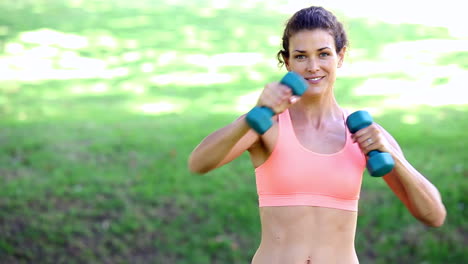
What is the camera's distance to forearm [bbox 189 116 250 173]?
2607mm

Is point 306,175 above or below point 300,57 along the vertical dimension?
below

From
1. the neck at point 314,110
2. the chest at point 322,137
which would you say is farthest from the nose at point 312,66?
the chest at point 322,137

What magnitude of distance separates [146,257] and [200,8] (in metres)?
6.72

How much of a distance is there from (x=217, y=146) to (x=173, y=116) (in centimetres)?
523

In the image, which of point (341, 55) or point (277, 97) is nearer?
point (277, 97)

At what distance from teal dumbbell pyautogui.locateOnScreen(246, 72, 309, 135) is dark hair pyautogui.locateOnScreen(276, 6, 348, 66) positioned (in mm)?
330

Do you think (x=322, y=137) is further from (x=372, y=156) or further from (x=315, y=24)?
(x=315, y=24)

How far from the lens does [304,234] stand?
2.77 metres

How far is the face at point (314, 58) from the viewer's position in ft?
9.09

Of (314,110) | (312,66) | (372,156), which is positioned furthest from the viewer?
(314,110)

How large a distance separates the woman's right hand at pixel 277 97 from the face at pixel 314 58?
24cm

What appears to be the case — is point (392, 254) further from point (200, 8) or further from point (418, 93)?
point (200, 8)

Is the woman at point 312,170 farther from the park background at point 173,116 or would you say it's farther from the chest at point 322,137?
the park background at point 173,116

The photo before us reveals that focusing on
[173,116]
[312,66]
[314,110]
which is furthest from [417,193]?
[173,116]
